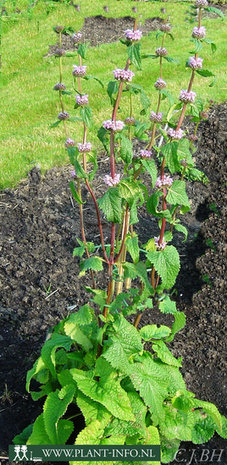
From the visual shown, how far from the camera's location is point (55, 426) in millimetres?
2174

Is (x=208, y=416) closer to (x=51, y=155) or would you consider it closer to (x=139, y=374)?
(x=139, y=374)

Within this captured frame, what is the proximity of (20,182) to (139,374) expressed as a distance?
8.58ft

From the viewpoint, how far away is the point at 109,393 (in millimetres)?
2168

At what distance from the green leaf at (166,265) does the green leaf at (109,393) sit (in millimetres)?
501

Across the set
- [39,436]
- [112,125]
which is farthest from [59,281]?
[112,125]

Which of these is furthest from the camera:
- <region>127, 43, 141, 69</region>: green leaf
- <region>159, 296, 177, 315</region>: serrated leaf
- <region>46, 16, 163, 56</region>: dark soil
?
<region>46, 16, 163, 56</region>: dark soil

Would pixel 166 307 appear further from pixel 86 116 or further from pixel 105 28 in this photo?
pixel 105 28

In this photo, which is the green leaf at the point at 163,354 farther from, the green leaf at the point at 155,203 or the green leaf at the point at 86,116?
the green leaf at the point at 86,116

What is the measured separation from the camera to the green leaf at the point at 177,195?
2.14 m

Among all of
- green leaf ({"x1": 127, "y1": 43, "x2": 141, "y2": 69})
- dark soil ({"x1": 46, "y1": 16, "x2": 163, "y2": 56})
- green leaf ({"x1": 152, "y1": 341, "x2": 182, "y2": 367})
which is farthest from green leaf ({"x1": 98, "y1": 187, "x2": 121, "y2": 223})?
dark soil ({"x1": 46, "y1": 16, "x2": 163, "y2": 56})

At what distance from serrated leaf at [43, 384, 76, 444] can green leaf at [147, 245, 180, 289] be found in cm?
66

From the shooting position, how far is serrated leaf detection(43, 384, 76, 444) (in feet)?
7.17

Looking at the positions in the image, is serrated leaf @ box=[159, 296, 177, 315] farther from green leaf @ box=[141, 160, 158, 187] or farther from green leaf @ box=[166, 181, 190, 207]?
green leaf @ box=[141, 160, 158, 187]

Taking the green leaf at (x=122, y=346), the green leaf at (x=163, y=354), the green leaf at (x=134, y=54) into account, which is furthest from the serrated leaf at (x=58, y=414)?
the green leaf at (x=134, y=54)
